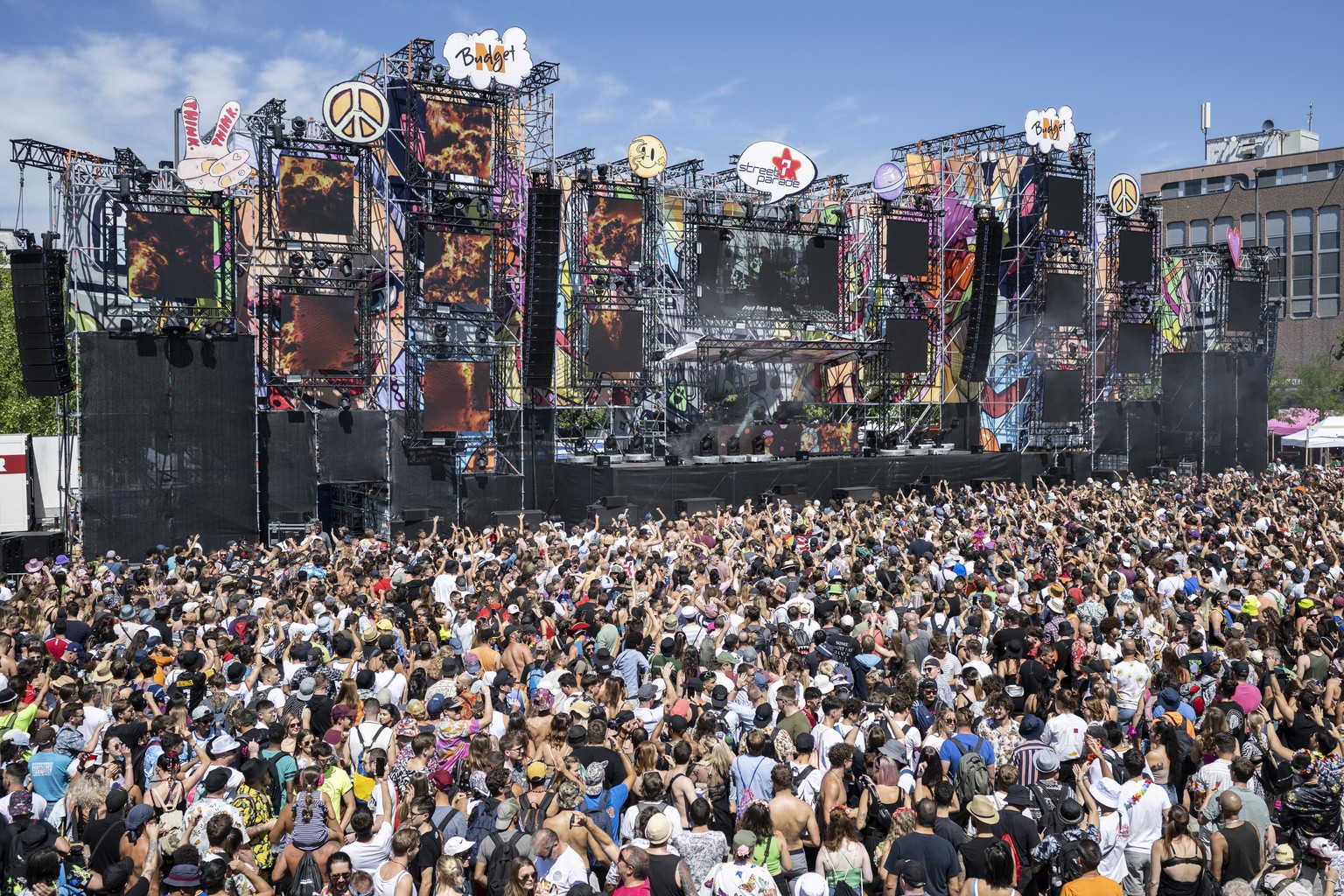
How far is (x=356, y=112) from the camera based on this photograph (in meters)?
23.5

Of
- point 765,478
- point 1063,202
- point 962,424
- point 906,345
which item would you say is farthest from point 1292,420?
point 765,478

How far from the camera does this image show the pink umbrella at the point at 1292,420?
136 ft

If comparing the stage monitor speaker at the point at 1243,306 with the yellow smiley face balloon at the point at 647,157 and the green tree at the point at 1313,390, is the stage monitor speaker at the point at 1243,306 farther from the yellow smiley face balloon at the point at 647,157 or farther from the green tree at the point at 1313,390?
the yellow smiley face balloon at the point at 647,157

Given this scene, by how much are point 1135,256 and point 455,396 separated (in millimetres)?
23190

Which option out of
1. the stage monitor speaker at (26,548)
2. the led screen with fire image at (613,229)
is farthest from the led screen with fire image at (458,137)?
the stage monitor speaker at (26,548)

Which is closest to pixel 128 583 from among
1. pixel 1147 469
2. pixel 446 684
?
pixel 446 684

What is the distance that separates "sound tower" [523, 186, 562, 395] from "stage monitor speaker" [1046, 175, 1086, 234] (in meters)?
16.2

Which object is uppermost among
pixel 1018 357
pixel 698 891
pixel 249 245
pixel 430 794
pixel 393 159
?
pixel 393 159

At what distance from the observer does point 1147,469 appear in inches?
1388

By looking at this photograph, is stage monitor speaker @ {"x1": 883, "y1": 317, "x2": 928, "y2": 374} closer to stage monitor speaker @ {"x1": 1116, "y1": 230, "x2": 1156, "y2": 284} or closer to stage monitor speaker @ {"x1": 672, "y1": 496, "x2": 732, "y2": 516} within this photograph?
stage monitor speaker @ {"x1": 1116, "y1": 230, "x2": 1156, "y2": 284}

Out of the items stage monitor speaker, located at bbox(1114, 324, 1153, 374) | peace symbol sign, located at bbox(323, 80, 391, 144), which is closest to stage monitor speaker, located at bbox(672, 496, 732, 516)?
peace symbol sign, located at bbox(323, 80, 391, 144)

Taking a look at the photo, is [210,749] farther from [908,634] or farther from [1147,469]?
[1147,469]

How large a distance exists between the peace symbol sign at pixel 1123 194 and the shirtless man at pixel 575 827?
33381mm

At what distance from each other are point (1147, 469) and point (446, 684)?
32196 mm
